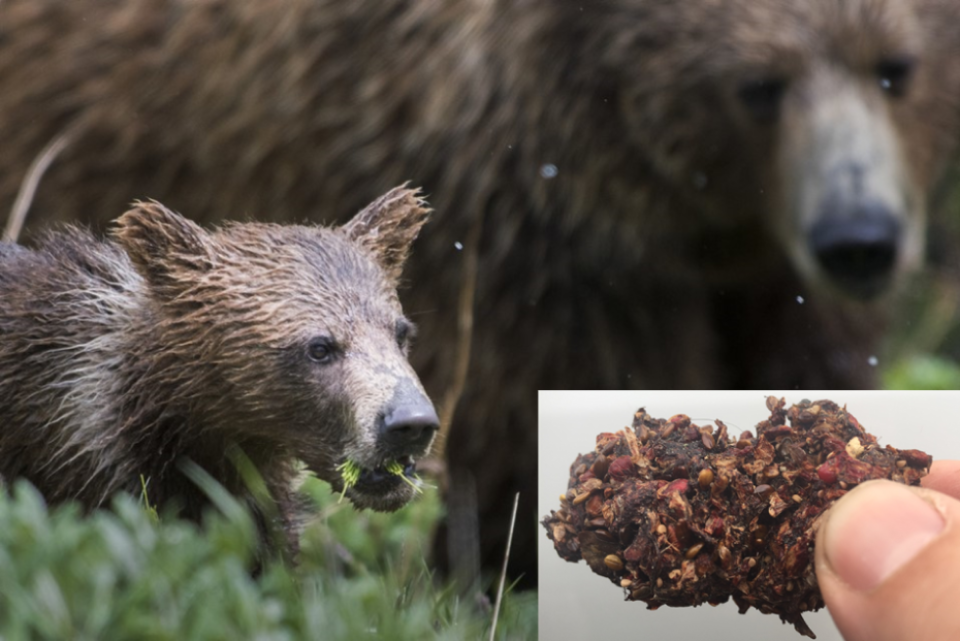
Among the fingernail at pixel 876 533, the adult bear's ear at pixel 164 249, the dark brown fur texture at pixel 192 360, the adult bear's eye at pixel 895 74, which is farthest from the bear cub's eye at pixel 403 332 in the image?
the adult bear's eye at pixel 895 74

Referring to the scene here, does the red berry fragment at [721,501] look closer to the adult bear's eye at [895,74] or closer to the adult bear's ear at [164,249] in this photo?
the adult bear's eye at [895,74]

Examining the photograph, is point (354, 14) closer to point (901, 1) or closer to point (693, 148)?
point (693, 148)

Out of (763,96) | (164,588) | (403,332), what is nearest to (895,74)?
(763,96)

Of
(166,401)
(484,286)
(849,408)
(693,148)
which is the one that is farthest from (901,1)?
(166,401)

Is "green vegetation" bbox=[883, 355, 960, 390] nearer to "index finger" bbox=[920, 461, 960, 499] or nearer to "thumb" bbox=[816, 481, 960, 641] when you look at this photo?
"index finger" bbox=[920, 461, 960, 499]

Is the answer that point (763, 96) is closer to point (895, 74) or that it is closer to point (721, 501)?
point (895, 74)

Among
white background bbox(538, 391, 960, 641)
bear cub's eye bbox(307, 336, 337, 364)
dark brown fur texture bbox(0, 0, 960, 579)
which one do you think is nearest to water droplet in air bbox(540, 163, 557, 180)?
dark brown fur texture bbox(0, 0, 960, 579)
